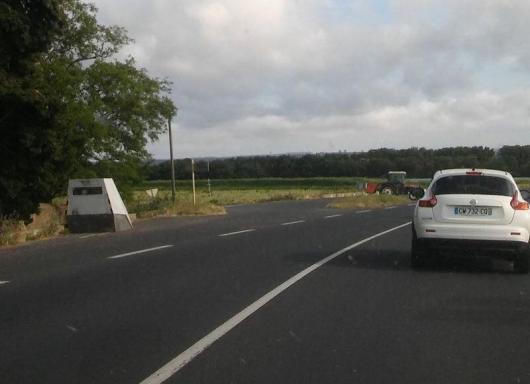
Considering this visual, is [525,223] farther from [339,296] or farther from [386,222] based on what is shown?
[386,222]

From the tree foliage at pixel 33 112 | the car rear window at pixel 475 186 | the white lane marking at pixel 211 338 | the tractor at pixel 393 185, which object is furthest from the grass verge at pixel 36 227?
the tractor at pixel 393 185

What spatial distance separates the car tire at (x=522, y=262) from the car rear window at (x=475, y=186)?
3.10 feet

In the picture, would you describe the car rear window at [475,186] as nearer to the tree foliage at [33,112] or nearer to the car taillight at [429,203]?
the car taillight at [429,203]

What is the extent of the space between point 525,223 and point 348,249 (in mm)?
4733

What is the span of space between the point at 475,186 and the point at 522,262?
1.35 m

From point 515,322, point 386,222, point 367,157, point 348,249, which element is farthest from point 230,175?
point 515,322

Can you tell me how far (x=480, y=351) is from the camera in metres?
6.60

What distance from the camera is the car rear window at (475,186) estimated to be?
12.0m

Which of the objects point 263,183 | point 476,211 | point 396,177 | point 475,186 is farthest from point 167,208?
point 263,183

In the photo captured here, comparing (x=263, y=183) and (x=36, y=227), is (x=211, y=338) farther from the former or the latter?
(x=263, y=183)

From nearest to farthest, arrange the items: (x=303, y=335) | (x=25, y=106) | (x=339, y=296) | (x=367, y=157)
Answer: (x=303, y=335) → (x=339, y=296) → (x=25, y=106) → (x=367, y=157)

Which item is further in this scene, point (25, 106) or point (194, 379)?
point (25, 106)

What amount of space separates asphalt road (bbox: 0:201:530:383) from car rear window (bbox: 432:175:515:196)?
1269 mm

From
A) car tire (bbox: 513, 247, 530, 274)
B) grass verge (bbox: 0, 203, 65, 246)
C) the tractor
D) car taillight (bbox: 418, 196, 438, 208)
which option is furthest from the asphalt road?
the tractor
